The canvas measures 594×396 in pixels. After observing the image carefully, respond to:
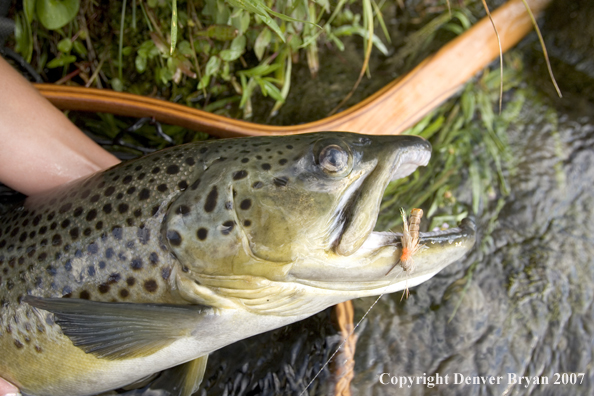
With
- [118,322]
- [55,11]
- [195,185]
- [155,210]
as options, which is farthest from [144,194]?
[55,11]

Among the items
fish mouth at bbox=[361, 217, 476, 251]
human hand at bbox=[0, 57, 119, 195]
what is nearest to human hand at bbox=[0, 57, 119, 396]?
human hand at bbox=[0, 57, 119, 195]

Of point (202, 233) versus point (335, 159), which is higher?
point (335, 159)

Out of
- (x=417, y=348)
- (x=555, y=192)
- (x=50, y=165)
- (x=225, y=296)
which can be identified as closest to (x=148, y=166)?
(x=225, y=296)

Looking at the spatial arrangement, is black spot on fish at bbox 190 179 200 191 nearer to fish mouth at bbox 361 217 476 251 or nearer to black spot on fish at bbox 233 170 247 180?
black spot on fish at bbox 233 170 247 180

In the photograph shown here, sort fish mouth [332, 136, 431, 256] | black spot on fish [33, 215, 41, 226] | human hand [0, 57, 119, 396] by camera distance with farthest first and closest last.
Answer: human hand [0, 57, 119, 396]
black spot on fish [33, 215, 41, 226]
fish mouth [332, 136, 431, 256]

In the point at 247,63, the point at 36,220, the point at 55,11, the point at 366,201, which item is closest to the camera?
the point at 366,201

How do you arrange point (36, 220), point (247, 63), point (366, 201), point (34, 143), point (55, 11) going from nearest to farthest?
point (366, 201), point (36, 220), point (34, 143), point (55, 11), point (247, 63)

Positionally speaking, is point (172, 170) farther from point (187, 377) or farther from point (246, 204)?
point (187, 377)
